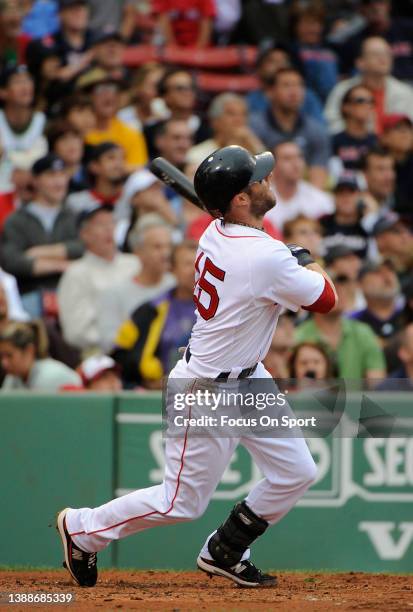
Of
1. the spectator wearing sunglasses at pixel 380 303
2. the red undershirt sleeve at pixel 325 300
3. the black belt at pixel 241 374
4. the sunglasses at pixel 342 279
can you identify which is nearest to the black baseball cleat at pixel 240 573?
the black belt at pixel 241 374

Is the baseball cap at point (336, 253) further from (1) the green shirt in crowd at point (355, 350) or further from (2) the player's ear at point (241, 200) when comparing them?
(2) the player's ear at point (241, 200)

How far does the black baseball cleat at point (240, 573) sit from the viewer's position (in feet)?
19.2

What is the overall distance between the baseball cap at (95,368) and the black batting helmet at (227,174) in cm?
293

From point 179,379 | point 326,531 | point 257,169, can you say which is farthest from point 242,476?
point 257,169

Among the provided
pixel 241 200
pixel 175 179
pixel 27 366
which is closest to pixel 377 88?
pixel 27 366

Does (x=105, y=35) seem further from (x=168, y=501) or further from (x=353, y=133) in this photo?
(x=168, y=501)

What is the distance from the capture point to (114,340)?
9.05 metres

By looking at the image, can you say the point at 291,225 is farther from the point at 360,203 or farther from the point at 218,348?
the point at 218,348

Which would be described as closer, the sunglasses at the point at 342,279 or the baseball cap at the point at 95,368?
the baseball cap at the point at 95,368

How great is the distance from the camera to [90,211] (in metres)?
9.70

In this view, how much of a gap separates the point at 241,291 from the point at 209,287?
159 millimetres

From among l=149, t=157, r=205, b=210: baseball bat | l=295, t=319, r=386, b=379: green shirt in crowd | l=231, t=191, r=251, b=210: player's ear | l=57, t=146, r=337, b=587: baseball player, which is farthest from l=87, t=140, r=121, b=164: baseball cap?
l=231, t=191, r=251, b=210: player's ear

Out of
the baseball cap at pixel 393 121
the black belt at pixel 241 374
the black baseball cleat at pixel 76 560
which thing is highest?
the black belt at pixel 241 374

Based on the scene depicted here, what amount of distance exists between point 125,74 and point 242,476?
21.4 feet
